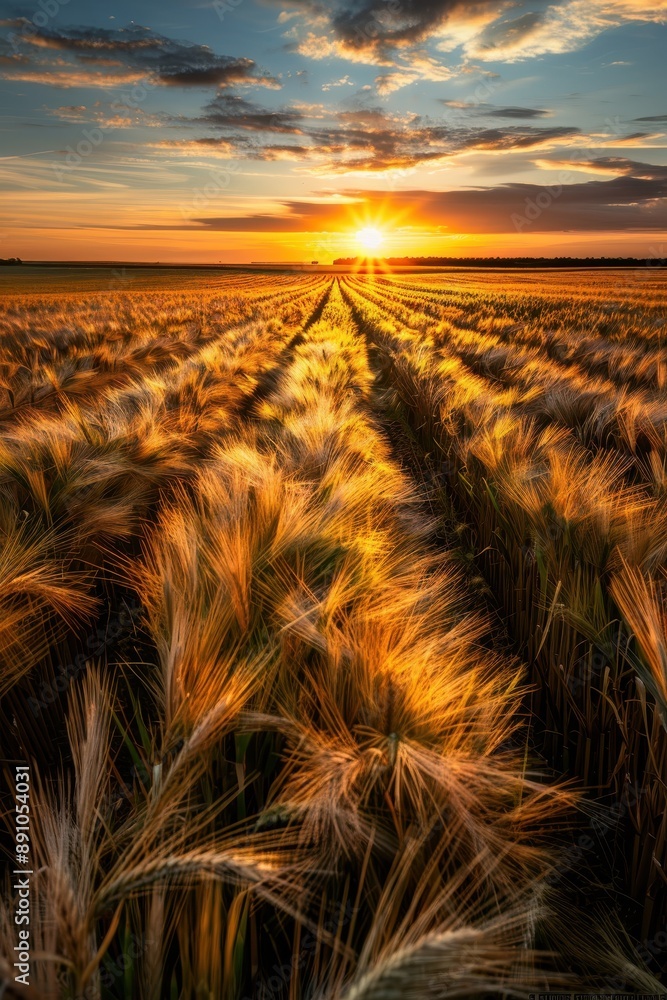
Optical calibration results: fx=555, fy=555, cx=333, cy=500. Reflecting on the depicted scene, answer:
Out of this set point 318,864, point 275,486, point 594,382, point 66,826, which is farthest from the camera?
point 594,382

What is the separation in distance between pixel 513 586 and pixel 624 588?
1011 millimetres

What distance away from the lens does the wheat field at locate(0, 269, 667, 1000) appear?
78 cm

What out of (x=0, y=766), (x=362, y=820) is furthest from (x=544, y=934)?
(x=0, y=766)

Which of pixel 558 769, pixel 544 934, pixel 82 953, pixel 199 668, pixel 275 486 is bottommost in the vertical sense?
pixel 558 769

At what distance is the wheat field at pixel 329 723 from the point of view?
30.7 inches

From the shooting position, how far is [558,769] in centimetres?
169

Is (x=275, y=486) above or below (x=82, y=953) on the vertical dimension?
above

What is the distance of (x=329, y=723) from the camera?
3.72 feet

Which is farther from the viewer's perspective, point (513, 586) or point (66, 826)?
point (513, 586)

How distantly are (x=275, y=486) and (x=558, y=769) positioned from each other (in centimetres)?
134

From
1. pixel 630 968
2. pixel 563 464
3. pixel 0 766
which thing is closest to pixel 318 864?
pixel 630 968

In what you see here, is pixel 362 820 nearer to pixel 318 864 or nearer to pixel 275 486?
pixel 318 864

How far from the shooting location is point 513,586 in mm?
2465

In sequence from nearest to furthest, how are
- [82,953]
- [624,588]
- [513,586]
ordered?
1. [82,953]
2. [624,588]
3. [513,586]
